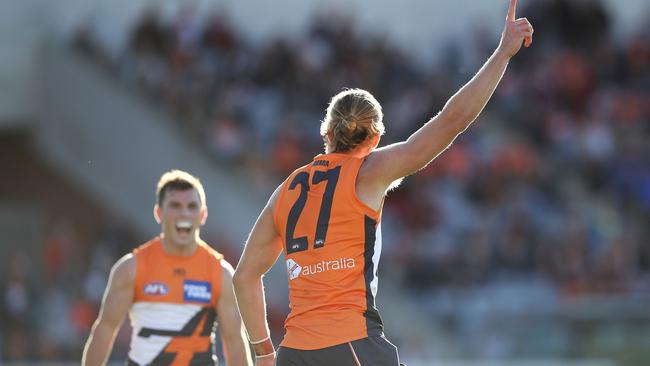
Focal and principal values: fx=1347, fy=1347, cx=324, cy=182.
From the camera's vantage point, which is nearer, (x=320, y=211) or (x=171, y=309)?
(x=320, y=211)

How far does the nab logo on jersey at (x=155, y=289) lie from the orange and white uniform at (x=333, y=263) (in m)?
1.87

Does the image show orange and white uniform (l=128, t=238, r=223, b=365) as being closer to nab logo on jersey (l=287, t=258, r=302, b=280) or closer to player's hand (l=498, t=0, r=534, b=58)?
nab logo on jersey (l=287, t=258, r=302, b=280)

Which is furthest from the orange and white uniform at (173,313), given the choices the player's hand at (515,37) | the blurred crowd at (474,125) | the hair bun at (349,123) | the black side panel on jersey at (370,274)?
the blurred crowd at (474,125)

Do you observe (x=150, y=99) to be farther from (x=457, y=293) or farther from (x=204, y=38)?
(x=457, y=293)

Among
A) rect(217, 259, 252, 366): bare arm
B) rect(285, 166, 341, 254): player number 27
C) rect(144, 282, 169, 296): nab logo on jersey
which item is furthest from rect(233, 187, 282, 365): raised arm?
rect(144, 282, 169, 296): nab logo on jersey

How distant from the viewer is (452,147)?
57.5ft

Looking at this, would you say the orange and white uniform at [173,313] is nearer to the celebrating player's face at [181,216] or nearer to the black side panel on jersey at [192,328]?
the black side panel on jersey at [192,328]

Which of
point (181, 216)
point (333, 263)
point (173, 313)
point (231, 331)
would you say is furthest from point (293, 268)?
point (181, 216)

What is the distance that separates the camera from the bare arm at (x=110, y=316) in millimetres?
7512

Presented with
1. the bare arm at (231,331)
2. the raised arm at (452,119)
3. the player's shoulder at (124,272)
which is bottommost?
the bare arm at (231,331)

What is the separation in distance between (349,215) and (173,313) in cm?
214

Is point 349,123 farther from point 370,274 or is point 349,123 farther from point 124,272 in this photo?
point 124,272

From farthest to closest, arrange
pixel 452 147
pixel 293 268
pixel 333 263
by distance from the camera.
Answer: pixel 452 147, pixel 293 268, pixel 333 263

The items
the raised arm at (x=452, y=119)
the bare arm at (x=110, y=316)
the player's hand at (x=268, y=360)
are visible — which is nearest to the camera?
the raised arm at (x=452, y=119)
